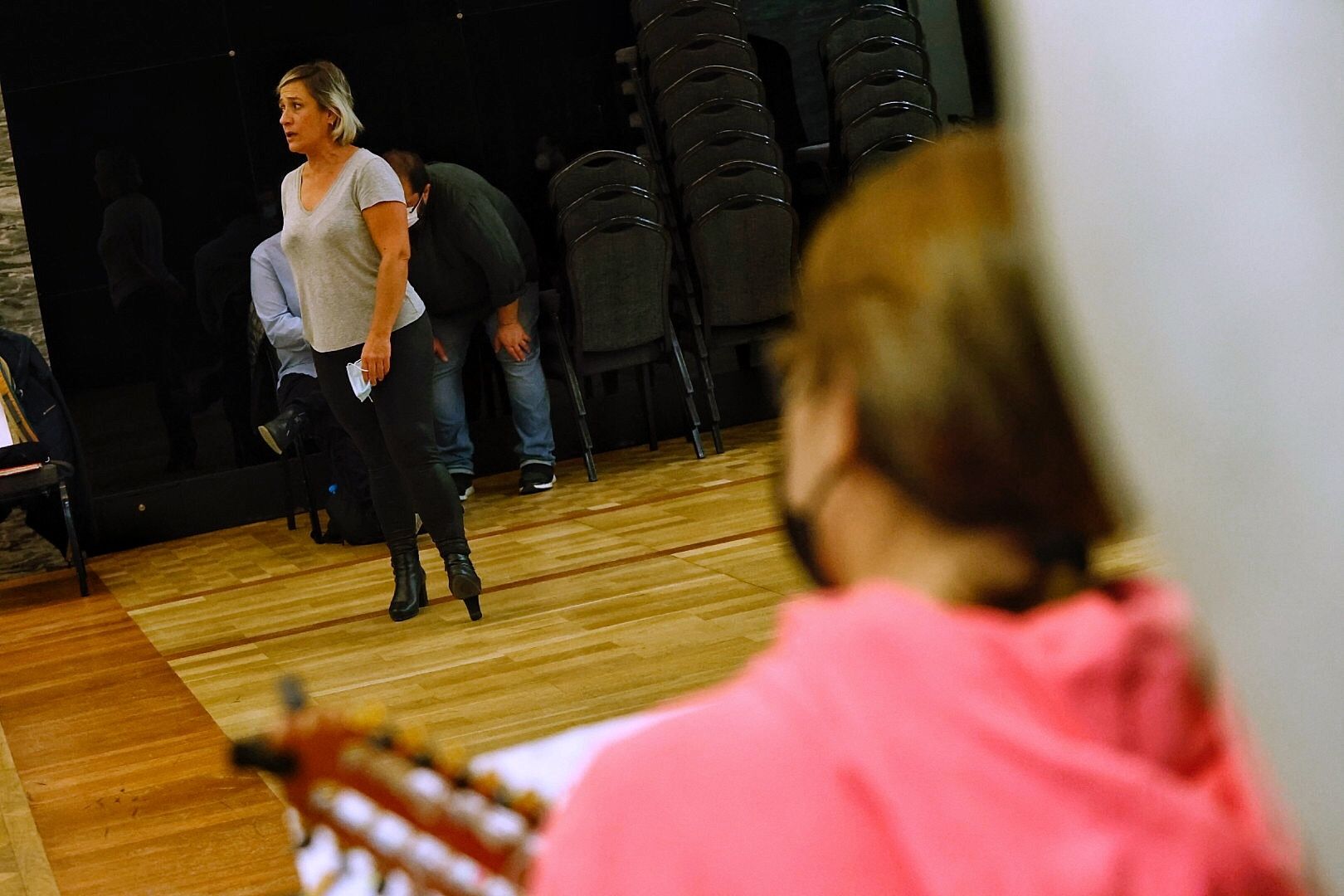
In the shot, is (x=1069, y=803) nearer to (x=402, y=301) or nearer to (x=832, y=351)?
(x=832, y=351)

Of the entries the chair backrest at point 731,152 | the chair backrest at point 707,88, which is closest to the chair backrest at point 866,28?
the chair backrest at point 707,88

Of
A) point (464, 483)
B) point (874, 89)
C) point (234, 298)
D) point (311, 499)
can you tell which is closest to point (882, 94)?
point (874, 89)

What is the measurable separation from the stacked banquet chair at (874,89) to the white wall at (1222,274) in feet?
24.6

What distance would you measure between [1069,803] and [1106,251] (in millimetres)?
185

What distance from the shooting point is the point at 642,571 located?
15.8ft

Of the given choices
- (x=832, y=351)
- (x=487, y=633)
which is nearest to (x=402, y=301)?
(x=487, y=633)

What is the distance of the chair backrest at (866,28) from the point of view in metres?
7.96

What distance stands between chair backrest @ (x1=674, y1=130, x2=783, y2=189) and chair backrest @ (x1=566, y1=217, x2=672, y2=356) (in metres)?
0.64

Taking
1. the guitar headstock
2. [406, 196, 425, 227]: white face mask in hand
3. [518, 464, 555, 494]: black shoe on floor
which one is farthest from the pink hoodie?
[518, 464, 555, 494]: black shoe on floor

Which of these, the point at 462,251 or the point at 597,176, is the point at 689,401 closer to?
the point at 597,176

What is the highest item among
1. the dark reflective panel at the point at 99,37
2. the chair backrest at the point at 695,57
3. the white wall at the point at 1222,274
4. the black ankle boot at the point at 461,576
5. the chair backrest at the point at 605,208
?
the dark reflective panel at the point at 99,37

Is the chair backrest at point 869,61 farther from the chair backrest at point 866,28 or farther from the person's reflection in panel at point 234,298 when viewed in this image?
the person's reflection in panel at point 234,298

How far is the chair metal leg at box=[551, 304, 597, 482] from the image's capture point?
687 centimetres

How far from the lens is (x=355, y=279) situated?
159 inches
